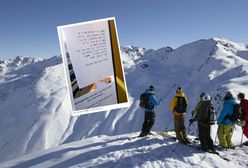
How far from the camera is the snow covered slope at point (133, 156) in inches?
456

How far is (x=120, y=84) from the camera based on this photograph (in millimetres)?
10523

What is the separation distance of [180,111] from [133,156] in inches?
130

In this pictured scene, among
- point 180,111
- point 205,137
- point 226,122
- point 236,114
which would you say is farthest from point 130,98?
point 205,137

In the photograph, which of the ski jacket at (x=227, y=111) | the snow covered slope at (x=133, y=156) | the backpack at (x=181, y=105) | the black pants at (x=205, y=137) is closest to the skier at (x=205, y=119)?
the black pants at (x=205, y=137)

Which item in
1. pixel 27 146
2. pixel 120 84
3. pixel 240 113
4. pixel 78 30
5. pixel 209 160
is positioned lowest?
pixel 27 146

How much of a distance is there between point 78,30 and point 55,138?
114 m

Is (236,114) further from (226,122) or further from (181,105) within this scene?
(181,105)

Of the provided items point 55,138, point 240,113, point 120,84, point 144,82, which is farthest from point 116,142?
point 144,82

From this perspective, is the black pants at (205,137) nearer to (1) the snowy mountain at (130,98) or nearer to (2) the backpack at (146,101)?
(2) the backpack at (146,101)

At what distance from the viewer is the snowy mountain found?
11231 centimetres

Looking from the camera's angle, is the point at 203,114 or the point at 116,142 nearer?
the point at 203,114

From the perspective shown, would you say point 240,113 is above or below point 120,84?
below

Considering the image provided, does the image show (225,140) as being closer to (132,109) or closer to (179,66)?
(132,109)
